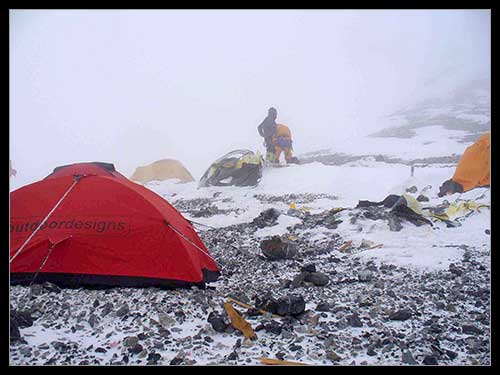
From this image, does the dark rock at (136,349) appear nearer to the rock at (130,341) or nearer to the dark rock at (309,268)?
the rock at (130,341)

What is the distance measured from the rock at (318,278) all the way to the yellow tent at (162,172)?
10515 millimetres

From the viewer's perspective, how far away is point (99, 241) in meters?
4.23

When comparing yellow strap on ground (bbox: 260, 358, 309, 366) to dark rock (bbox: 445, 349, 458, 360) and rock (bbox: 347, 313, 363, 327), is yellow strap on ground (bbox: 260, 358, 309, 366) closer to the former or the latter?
rock (bbox: 347, 313, 363, 327)

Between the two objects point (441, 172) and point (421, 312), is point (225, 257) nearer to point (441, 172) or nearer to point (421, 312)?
A: point (421, 312)

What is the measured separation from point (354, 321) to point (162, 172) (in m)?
12.1

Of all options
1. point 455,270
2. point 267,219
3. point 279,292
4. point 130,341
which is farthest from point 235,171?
point 130,341

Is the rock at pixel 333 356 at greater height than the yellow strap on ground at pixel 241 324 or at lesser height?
lesser

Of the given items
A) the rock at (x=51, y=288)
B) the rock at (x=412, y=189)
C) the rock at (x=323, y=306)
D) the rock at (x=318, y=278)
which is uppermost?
the rock at (x=412, y=189)

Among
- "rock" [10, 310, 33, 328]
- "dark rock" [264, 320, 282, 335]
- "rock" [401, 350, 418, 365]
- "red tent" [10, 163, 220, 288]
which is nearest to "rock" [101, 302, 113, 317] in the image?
"red tent" [10, 163, 220, 288]

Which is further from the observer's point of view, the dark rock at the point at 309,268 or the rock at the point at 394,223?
the rock at the point at 394,223

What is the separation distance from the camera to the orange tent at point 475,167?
8414 millimetres

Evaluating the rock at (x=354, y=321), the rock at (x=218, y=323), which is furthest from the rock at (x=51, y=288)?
the rock at (x=354, y=321)
